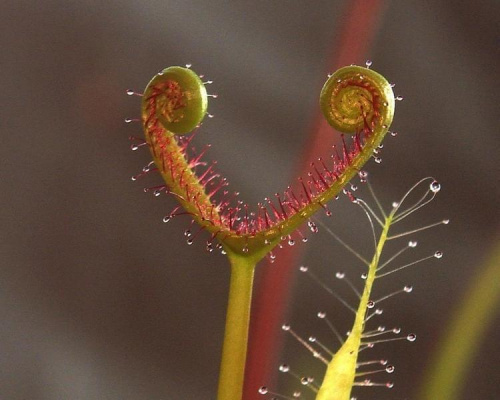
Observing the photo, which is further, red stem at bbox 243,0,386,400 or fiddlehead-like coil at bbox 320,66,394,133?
red stem at bbox 243,0,386,400

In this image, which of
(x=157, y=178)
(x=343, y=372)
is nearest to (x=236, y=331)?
(x=343, y=372)

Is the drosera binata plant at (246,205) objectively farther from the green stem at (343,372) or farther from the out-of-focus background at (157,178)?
the out-of-focus background at (157,178)

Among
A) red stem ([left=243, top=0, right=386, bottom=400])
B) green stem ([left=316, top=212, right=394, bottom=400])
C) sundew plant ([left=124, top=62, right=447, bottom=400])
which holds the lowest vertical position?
green stem ([left=316, top=212, right=394, bottom=400])

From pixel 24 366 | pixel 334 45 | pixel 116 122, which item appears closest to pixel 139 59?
pixel 116 122

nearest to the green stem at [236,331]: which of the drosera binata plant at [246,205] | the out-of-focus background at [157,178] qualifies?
the drosera binata plant at [246,205]

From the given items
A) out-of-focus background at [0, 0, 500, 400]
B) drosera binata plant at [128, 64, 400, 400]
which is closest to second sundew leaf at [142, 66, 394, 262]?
drosera binata plant at [128, 64, 400, 400]

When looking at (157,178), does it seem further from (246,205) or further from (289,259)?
(246,205)

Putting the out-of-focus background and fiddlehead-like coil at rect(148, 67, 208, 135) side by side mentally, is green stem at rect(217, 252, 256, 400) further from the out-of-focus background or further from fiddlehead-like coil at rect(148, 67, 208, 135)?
the out-of-focus background
